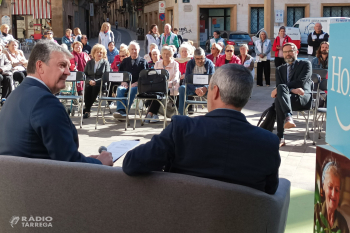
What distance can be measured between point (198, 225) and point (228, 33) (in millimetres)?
26958

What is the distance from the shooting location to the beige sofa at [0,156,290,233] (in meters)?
2.08

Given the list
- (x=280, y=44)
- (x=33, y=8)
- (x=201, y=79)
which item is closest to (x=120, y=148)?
(x=201, y=79)

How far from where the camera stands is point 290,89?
7.36 metres

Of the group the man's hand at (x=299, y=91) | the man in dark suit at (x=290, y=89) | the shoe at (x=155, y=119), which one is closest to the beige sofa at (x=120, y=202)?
the man in dark suit at (x=290, y=89)

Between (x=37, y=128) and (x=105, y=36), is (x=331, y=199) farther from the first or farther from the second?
(x=105, y=36)

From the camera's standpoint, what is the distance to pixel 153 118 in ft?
30.0

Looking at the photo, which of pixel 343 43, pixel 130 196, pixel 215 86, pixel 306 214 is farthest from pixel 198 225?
pixel 306 214

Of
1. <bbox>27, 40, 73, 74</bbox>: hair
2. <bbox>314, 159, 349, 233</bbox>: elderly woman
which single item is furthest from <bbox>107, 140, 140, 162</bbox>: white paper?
<bbox>314, 159, 349, 233</bbox>: elderly woman

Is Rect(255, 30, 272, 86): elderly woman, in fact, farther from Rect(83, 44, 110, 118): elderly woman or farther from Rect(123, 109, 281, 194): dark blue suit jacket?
Rect(123, 109, 281, 194): dark blue suit jacket

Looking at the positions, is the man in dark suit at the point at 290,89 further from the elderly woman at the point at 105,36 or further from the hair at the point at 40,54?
the elderly woman at the point at 105,36

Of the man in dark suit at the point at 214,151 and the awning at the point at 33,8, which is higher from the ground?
the awning at the point at 33,8

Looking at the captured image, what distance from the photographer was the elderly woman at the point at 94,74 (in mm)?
9828

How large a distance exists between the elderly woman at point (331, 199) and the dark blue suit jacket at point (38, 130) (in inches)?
53.2

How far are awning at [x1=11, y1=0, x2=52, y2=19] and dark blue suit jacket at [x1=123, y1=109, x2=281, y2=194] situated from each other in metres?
35.9
